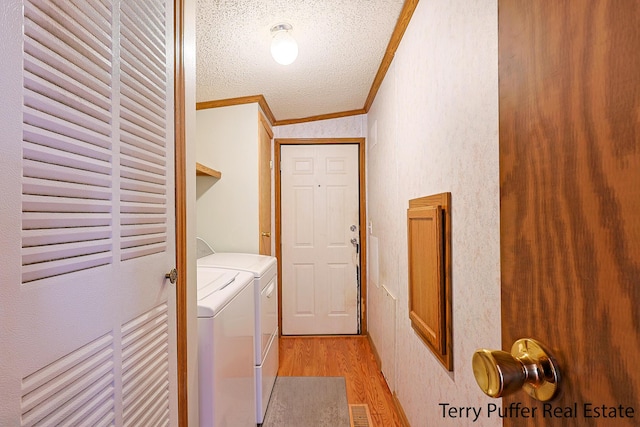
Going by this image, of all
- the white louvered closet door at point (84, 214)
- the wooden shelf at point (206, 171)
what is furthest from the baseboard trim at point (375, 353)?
the white louvered closet door at point (84, 214)

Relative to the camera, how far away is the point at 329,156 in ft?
11.5

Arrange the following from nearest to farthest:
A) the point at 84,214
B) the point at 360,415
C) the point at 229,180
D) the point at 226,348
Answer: the point at 84,214 < the point at 226,348 < the point at 360,415 < the point at 229,180

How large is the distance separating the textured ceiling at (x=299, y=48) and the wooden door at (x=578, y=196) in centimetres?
146

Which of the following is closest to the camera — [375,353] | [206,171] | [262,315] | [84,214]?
[84,214]

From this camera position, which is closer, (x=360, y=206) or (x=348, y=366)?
(x=348, y=366)

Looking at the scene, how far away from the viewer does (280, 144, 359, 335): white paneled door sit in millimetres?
3502

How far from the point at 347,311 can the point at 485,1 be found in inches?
118

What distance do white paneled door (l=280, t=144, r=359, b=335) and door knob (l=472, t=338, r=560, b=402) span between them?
3057 millimetres

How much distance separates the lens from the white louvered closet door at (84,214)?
48cm

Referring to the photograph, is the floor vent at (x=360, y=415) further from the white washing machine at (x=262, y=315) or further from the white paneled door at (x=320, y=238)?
the white paneled door at (x=320, y=238)

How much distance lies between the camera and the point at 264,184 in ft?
9.94

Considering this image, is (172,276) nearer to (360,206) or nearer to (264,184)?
(264,184)

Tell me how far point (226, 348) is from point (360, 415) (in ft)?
3.90

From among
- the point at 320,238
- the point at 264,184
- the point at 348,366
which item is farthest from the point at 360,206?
the point at 348,366
